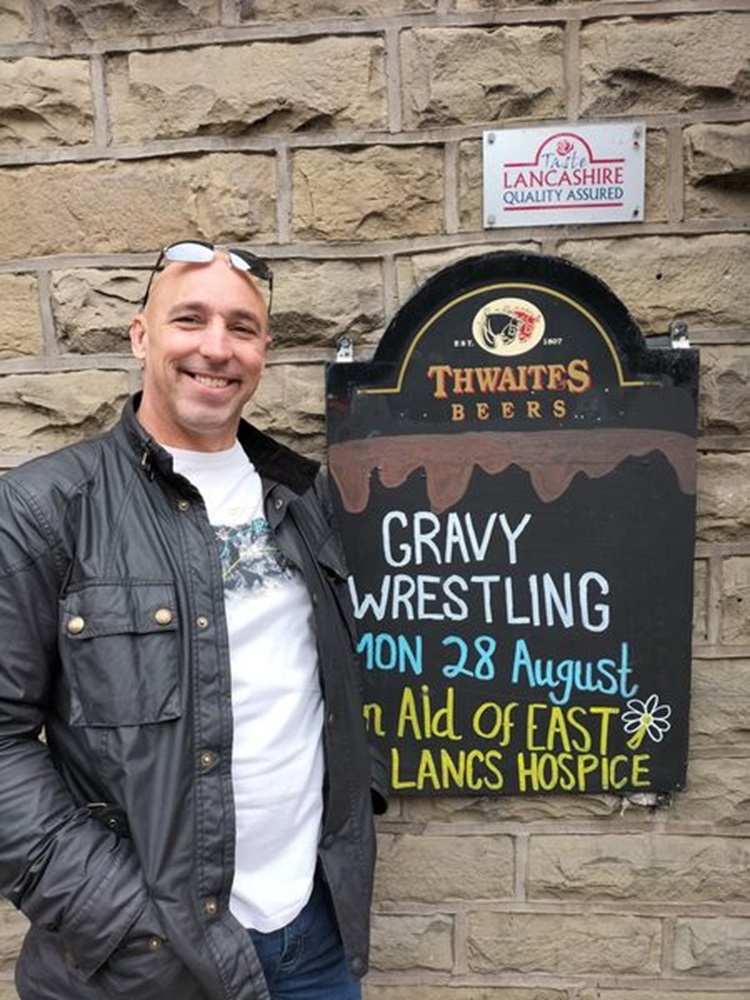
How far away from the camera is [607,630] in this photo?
2111 millimetres

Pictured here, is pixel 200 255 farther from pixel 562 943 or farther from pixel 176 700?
pixel 562 943

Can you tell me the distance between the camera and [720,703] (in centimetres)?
217

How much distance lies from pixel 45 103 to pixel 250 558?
4.03 feet

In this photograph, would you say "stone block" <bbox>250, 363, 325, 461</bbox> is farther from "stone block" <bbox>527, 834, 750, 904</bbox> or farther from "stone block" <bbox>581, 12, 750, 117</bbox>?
"stone block" <bbox>527, 834, 750, 904</bbox>

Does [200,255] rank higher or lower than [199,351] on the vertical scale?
higher

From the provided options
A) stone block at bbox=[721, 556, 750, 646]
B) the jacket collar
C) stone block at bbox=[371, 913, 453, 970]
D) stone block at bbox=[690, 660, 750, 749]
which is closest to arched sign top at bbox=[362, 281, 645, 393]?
the jacket collar

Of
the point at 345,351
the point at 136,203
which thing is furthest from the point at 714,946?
the point at 136,203

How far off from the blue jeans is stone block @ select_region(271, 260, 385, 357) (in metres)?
1.19

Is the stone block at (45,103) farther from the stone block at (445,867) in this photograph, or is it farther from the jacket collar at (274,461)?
the stone block at (445,867)

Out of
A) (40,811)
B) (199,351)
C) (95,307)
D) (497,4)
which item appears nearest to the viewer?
(40,811)

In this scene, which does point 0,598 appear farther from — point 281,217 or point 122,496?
point 281,217

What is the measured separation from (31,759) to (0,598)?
10.5 inches

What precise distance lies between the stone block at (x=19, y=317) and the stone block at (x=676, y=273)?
1248 mm

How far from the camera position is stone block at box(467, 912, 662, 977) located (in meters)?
2.27
